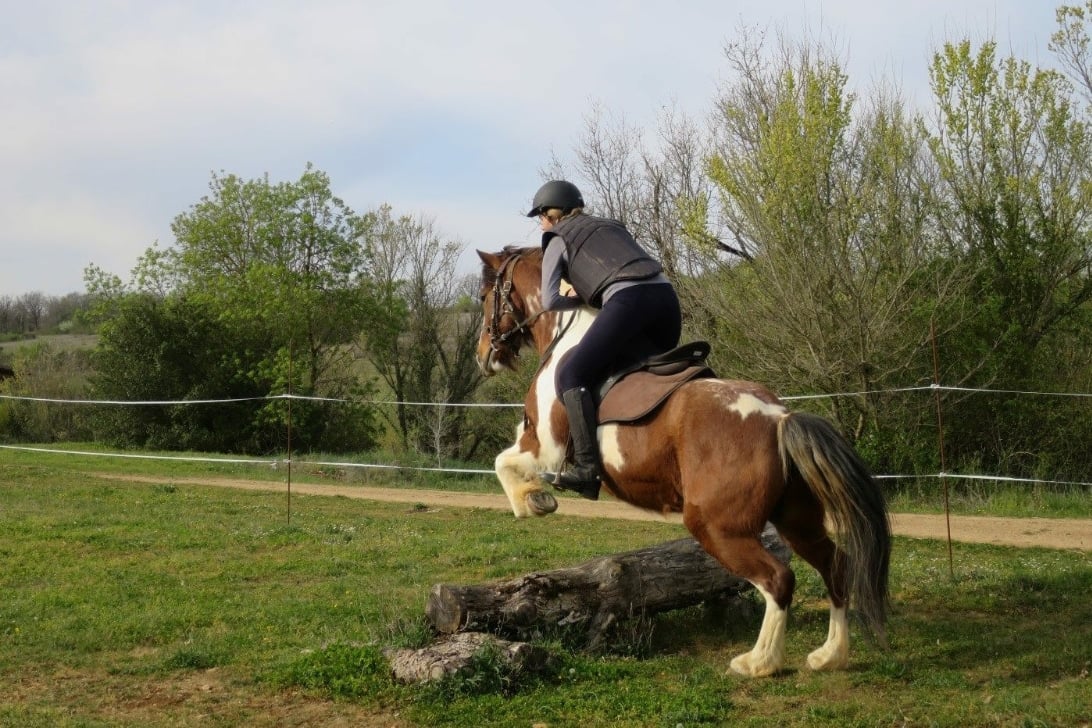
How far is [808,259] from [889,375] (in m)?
2.48

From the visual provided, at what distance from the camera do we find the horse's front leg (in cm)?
632

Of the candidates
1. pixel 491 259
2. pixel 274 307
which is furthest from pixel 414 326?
pixel 491 259

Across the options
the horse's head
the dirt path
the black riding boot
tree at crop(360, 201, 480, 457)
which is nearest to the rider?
the black riding boot

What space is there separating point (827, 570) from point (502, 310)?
2938 mm

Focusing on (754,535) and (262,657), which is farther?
(262,657)

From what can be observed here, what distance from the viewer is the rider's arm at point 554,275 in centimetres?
652

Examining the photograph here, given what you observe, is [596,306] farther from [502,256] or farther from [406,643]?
[406,643]

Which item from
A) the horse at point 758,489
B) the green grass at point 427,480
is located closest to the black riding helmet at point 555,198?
the horse at point 758,489

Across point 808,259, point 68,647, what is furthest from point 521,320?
point 808,259

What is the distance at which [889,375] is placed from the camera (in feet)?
55.4

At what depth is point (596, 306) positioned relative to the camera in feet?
21.4

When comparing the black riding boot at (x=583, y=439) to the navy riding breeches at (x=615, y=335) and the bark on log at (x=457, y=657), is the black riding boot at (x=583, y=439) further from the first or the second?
the bark on log at (x=457, y=657)

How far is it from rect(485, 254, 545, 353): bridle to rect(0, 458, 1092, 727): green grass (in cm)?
210

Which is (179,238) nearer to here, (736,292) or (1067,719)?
(736,292)
